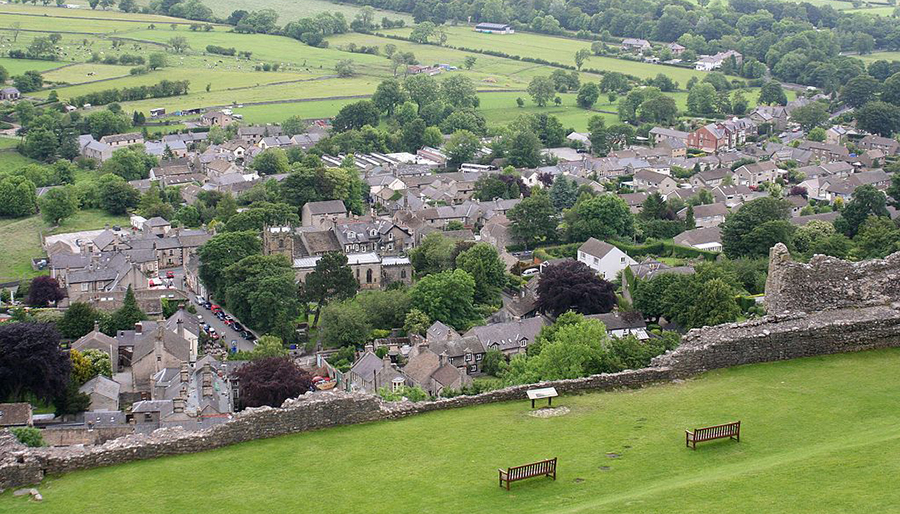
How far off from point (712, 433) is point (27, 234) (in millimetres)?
71541

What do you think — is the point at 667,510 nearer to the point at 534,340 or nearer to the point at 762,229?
the point at 534,340

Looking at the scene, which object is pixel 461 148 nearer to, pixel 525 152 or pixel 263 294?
pixel 525 152

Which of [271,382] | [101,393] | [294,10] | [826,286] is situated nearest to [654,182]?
[271,382]

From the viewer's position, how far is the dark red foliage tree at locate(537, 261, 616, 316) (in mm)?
60156

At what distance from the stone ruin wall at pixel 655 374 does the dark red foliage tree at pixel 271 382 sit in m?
22.3

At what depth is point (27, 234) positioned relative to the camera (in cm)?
8112

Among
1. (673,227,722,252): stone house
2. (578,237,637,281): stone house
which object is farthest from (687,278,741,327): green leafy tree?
(673,227,722,252): stone house

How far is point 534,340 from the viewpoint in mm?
54250

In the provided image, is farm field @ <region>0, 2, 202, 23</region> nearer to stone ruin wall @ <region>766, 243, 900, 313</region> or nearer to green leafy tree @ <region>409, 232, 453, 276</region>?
green leafy tree @ <region>409, 232, 453, 276</region>

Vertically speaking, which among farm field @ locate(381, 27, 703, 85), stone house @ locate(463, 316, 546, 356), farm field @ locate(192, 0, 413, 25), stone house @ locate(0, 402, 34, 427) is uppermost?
farm field @ locate(192, 0, 413, 25)

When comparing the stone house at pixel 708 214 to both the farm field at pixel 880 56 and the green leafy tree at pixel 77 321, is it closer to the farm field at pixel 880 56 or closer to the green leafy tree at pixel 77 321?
the green leafy tree at pixel 77 321

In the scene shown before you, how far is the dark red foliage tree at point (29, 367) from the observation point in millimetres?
44000

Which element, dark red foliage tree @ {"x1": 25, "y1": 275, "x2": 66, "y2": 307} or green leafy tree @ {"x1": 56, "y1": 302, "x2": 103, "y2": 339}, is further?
dark red foliage tree @ {"x1": 25, "y1": 275, "x2": 66, "y2": 307}

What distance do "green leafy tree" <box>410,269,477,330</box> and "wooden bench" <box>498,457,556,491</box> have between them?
136 feet
